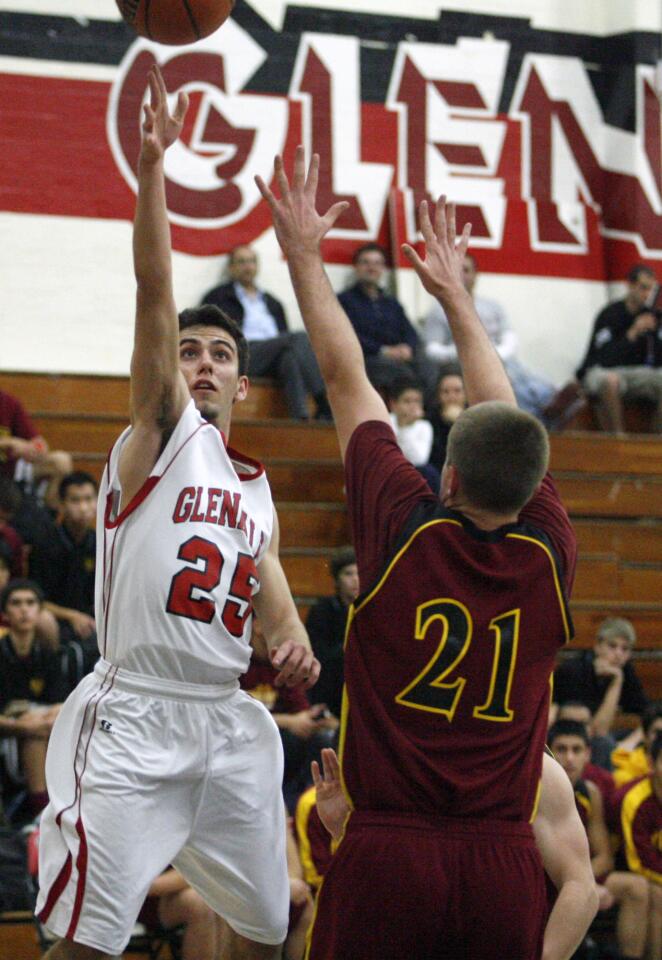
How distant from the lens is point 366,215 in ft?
45.3

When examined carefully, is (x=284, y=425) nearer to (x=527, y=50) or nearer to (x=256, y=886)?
(x=527, y=50)

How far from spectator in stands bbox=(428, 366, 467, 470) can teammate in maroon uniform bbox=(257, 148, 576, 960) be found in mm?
Answer: 7828

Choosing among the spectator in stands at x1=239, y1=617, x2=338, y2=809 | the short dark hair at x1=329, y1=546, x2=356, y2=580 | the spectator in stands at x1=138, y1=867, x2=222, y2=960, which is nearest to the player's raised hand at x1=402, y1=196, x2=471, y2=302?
the spectator in stands at x1=239, y1=617, x2=338, y2=809

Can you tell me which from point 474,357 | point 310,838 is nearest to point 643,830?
point 310,838

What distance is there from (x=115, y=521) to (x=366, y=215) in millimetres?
9672

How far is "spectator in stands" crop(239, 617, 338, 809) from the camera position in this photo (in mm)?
7953

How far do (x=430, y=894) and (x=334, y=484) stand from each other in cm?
836

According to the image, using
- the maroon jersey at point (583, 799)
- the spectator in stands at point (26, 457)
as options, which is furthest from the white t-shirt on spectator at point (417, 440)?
the maroon jersey at point (583, 799)

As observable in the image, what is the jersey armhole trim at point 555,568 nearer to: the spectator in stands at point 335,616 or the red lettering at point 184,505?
the red lettering at point 184,505

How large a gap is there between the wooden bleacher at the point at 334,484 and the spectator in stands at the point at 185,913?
139 inches

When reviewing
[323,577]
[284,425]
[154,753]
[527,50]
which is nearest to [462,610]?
[154,753]

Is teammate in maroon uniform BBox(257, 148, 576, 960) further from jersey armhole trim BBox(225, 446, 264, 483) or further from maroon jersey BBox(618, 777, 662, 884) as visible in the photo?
maroon jersey BBox(618, 777, 662, 884)

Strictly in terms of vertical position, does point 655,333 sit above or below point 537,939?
above

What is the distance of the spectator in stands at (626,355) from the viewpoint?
523 inches
